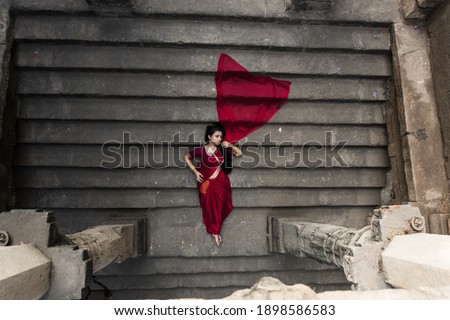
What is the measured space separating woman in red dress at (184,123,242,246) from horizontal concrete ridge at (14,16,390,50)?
1584 mm

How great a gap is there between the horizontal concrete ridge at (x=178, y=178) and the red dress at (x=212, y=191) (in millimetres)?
266

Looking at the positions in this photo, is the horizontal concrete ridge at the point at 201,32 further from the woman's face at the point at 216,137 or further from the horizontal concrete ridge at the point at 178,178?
the horizontal concrete ridge at the point at 178,178

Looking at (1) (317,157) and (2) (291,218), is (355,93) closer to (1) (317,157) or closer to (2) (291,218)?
(1) (317,157)

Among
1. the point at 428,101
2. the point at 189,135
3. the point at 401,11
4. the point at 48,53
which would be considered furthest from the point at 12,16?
the point at 428,101

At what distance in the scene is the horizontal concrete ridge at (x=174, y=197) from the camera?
565 centimetres

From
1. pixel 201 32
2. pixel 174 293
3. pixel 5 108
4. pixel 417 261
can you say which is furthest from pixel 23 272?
pixel 174 293

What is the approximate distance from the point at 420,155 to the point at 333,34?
2.55 meters

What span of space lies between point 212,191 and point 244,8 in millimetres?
3168

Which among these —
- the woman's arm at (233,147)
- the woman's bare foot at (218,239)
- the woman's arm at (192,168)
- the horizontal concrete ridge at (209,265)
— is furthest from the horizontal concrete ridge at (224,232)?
the woman's arm at (233,147)

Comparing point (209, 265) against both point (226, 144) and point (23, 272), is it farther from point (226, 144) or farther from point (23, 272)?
point (23, 272)

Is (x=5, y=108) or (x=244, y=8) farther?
(x=244, y=8)

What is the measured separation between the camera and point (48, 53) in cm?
534

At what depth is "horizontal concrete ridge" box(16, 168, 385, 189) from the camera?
5609 mm

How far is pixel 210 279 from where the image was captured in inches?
249
